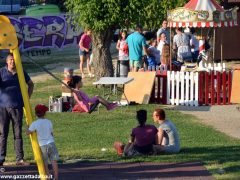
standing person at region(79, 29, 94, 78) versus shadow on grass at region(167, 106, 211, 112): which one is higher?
standing person at region(79, 29, 94, 78)

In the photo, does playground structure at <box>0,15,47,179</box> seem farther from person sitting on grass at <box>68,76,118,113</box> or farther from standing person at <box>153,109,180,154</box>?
person sitting on grass at <box>68,76,118,113</box>

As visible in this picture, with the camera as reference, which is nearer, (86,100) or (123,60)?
(86,100)

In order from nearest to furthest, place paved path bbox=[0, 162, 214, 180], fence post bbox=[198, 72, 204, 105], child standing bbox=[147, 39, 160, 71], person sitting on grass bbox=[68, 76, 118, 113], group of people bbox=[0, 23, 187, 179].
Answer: group of people bbox=[0, 23, 187, 179]
paved path bbox=[0, 162, 214, 180]
person sitting on grass bbox=[68, 76, 118, 113]
fence post bbox=[198, 72, 204, 105]
child standing bbox=[147, 39, 160, 71]

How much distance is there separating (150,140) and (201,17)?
8.74 meters

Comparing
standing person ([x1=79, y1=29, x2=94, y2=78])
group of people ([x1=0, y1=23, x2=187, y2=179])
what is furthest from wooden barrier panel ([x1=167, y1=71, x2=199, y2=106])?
group of people ([x1=0, y1=23, x2=187, y2=179])

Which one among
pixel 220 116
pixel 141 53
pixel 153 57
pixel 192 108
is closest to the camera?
pixel 220 116

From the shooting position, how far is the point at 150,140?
14.0m

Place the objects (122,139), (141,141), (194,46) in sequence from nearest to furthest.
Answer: (141,141) → (122,139) → (194,46)

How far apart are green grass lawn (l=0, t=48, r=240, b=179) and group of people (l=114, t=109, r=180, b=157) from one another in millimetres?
185

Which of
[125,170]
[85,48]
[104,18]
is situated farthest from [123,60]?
[125,170]

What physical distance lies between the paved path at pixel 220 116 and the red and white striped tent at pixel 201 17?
2337mm

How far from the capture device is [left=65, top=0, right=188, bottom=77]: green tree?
935 inches

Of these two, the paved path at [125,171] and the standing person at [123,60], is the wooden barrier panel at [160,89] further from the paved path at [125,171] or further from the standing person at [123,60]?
the paved path at [125,171]

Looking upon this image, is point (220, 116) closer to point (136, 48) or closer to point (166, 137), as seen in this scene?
point (136, 48)
